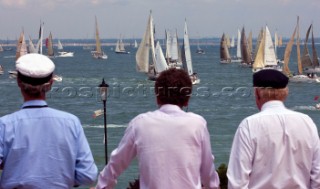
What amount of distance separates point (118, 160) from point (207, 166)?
46cm

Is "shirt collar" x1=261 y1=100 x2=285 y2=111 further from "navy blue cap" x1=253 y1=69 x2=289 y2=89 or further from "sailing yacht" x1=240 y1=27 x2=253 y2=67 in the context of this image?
"sailing yacht" x1=240 y1=27 x2=253 y2=67

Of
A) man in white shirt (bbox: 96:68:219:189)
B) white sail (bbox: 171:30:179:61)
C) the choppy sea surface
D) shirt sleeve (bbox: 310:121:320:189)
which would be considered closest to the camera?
man in white shirt (bbox: 96:68:219:189)

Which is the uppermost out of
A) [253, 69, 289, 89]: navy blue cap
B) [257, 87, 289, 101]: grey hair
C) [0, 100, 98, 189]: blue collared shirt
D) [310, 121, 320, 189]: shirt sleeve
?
[253, 69, 289, 89]: navy blue cap

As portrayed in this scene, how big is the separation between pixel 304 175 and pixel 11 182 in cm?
156

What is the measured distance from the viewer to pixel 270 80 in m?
4.35

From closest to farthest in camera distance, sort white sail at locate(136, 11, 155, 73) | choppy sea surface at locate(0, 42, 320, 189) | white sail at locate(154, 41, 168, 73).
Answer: choppy sea surface at locate(0, 42, 320, 189) → white sail at locate(154, 41, 168, 73) → white sail at locate(136, 11, 155, 73)

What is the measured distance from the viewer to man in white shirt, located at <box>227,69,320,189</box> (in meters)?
4.22

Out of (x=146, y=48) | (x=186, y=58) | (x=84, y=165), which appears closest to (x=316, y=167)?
(x=84, y=165)

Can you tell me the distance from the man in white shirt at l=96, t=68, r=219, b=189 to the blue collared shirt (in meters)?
0.18

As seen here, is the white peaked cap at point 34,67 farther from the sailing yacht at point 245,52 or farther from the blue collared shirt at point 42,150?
the sailing yacht at point 245,52

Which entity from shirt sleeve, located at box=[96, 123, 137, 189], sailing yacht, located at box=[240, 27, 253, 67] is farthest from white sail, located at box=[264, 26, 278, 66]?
shirt sleeve, located at box=[96, 123, 137, 189]

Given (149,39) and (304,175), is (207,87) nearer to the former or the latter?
(149,39)

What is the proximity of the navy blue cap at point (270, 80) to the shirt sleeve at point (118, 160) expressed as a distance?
80 cm

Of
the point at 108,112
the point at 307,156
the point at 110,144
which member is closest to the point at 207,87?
the point at 108,112
